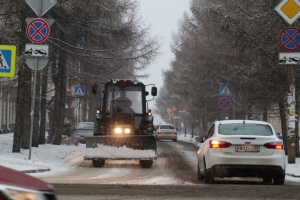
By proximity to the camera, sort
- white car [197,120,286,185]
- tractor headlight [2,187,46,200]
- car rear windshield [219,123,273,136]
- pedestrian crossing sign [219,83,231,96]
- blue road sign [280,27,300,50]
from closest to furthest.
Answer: tractor headlight [2,187,46,200]
white car [197,120,286,185]
car rear windshield [219,123,273,136]
blue road sign [280,27,300,50]
pedestrian crossing sign [219,83,231,96]

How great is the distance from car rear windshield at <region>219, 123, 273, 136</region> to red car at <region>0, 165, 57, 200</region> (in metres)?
9.84

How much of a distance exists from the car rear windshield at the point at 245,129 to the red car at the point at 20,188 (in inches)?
388

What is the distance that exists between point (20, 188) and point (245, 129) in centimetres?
1057

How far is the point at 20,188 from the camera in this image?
4477 millimetres

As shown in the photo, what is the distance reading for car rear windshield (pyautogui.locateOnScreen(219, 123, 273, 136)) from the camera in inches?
575

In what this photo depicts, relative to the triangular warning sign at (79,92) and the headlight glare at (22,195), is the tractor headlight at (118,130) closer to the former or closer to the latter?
the triangular warning sign at (79,92)

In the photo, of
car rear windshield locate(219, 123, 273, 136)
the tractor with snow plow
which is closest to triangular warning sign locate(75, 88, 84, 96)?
the tractor with snow plow

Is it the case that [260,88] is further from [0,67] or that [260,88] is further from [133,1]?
[0,67]

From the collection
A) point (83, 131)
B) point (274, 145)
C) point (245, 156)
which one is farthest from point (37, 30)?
point (83, 131)

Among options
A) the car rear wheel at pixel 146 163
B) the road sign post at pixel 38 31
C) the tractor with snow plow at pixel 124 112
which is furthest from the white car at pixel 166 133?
the road sign post at pixel 38 31

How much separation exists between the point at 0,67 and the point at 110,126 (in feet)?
21.6

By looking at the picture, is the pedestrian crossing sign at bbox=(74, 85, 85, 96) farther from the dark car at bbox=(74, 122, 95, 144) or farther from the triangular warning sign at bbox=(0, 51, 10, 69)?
the triangular warning sign at bbox=(0, 51, 10, 69)

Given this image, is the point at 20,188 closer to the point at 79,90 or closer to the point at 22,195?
the point at 22,195

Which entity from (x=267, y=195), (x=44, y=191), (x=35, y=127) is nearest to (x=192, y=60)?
(x=35, y=127)
